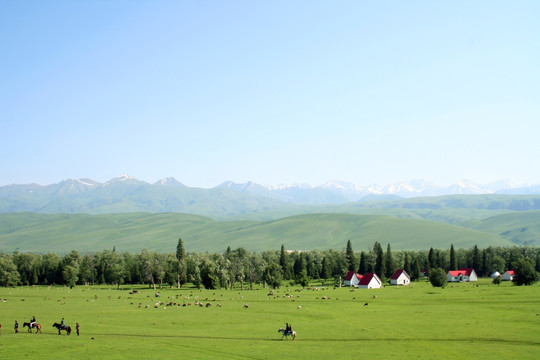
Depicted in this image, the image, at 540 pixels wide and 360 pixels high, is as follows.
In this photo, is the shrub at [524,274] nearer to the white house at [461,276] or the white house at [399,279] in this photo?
the white house at [399,279]

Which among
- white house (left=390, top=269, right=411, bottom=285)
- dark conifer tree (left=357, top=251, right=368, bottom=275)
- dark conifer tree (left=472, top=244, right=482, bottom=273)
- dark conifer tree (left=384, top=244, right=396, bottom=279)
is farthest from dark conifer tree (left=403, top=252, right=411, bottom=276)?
white house (left=390, top=269, right=411, bottom=285)

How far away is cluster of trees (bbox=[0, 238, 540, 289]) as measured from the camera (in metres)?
126

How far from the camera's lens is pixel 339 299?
8725 cm

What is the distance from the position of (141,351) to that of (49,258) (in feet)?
423

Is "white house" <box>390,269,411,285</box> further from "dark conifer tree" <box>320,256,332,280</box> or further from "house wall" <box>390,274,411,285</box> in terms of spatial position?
"dark conifer tree" <box>320,256,332,280</box>

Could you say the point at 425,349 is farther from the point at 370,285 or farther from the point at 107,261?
the point at 107,261

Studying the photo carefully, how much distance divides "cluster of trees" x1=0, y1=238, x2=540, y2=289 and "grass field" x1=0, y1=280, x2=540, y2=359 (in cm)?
4488

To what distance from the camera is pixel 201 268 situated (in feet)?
420

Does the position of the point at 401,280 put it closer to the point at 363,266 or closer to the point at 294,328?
the point at 363,266

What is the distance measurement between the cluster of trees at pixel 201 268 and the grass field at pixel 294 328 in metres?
44.9

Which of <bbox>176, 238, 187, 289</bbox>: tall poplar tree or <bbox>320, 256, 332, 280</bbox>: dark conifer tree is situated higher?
<bbox>176, 238, 187, 289</bbox>: tall poplar tree

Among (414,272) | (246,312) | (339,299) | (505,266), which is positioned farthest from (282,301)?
(505,266)

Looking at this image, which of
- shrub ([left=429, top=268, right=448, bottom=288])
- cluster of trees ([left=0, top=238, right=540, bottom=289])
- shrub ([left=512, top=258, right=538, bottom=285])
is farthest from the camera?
cluster of trees ([left=0, top=238, right=540, bottom=289])

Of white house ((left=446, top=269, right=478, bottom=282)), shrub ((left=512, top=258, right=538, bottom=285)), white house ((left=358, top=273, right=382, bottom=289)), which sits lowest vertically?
white house ((left=446, top=269, right=478, bottom=282))
